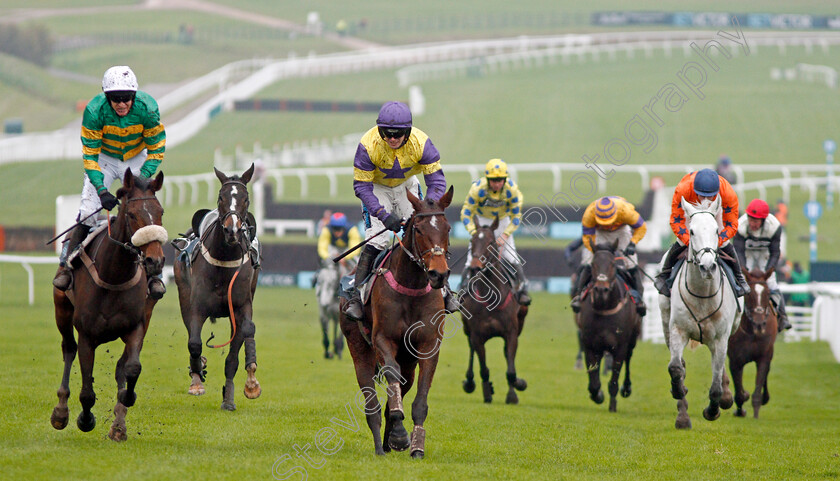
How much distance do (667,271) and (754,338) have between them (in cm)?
174

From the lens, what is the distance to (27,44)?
160ft

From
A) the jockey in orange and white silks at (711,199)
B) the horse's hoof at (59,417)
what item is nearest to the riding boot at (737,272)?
the jockey in orange and white silks at (711,199)

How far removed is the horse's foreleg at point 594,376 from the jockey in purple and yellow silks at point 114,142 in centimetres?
514

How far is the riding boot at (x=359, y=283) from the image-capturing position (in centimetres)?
797

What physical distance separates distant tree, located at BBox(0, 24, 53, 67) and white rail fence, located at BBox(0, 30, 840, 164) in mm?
9336

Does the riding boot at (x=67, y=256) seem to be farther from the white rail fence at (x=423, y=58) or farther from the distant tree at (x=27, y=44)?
the distant tree at (x=27, y=44)

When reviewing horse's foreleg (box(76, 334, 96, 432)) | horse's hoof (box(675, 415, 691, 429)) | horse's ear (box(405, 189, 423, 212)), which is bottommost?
horse's hoof (box(675, 415, 691, 429))

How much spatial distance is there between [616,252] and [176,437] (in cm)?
564

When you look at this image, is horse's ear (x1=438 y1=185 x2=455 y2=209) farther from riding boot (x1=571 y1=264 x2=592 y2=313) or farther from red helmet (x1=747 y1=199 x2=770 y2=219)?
red helmet (x1=747 y1=199 x2=770 y2=219)

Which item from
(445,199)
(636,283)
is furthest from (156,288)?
(636,283)

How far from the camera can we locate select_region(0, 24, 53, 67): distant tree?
48.3 m

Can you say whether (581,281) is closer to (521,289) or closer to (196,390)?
(521,289)

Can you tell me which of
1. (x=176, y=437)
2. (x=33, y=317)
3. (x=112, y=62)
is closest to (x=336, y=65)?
(x=112, y=62)

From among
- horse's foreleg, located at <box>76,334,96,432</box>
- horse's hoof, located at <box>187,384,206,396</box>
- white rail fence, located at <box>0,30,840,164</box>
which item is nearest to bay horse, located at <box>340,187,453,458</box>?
horse's foreleg, located at <box>76,334,96,432</box>
